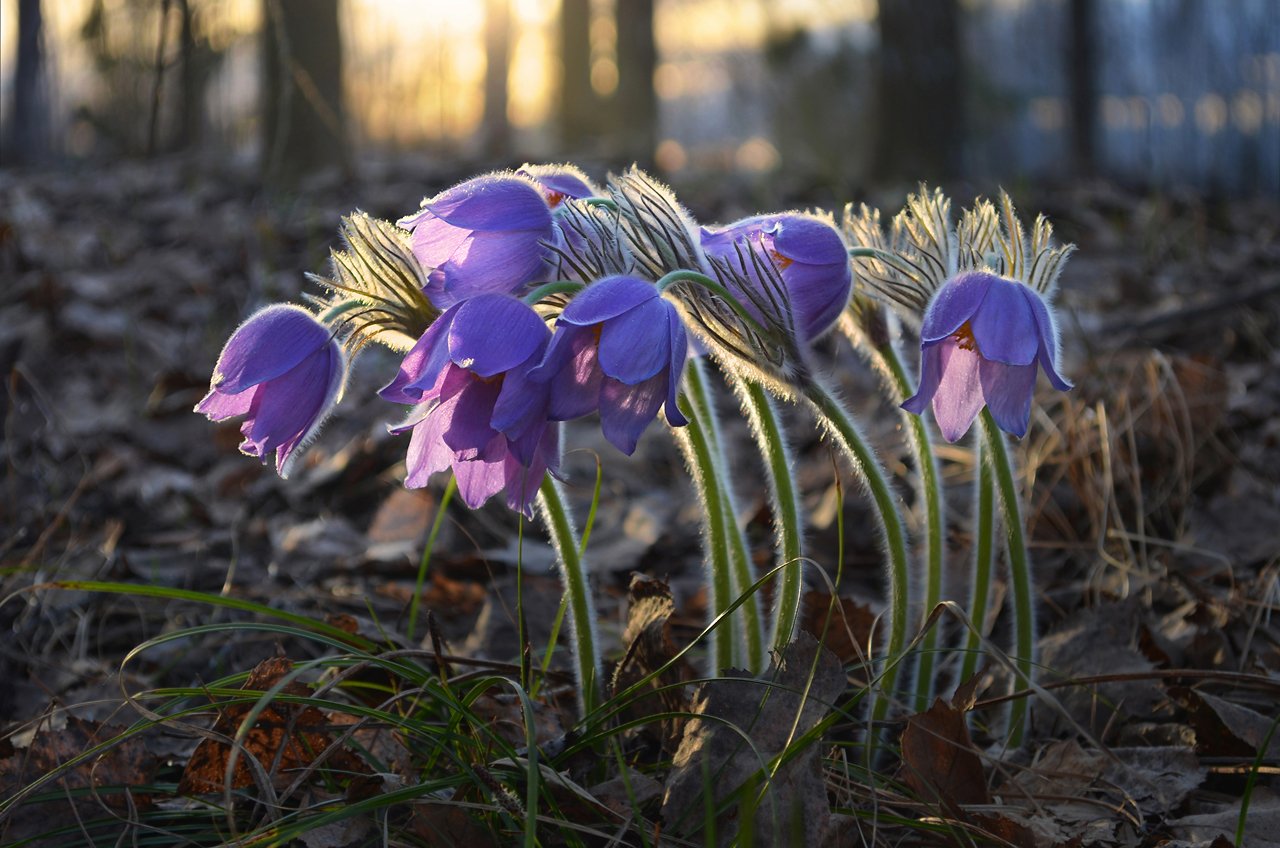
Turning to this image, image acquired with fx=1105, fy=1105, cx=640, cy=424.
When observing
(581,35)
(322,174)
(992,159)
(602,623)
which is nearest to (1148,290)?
(602,623)

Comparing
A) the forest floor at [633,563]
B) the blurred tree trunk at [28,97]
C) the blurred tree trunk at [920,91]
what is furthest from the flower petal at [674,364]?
the blurred tree trunk at [28,97]

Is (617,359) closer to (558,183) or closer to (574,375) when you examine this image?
(574,375)

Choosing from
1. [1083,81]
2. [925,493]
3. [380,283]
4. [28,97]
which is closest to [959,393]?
[925,493]

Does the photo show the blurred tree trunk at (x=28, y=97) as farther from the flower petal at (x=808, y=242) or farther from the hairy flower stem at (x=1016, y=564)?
the hairy flower stem at (x=1016, y=564)

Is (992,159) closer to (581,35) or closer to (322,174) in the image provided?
(322,174)

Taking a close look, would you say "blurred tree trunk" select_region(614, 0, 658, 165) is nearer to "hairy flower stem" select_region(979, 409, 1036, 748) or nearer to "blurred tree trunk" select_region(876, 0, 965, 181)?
"blurred tree trunk" select_region(876, 0, 965, 181)
